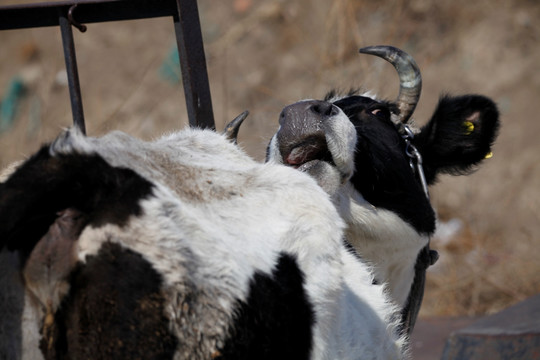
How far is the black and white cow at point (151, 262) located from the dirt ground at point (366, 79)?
6090mm

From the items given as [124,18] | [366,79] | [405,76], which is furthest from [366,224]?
[366,79]

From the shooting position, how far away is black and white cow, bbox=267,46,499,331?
2.68 m

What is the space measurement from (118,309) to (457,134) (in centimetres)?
268

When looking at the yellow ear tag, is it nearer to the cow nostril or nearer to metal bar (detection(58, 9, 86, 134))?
the cow nostril

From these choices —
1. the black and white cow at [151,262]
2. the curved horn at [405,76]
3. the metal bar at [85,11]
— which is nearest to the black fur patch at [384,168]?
the curved horn at [405,76]

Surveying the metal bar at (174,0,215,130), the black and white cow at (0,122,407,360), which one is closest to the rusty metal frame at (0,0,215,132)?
the metal bar at (174,0,215,130)

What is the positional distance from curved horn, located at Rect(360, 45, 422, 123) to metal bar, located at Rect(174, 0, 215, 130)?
92 centimetres

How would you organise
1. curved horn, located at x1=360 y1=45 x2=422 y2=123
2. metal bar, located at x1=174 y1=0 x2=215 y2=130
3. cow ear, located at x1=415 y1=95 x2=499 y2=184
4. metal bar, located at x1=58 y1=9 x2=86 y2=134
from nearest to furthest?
metal bar, located at x1=58 y1=9 x2=86 y2=134 → metal bar, located at x1=174 y1=0 x2=215 y2=130 → curved horn, located at x1=360 y1=45 x2=422 y2=123 → cow ear, located at x1=415 y1=95 x2=499 y2=184

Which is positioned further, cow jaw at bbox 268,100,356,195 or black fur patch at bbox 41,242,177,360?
cow jaw at bbox 268,100,356,195

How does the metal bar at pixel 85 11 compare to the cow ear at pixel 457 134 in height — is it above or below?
above

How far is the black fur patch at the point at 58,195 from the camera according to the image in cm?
129

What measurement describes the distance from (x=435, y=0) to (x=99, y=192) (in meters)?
11.7

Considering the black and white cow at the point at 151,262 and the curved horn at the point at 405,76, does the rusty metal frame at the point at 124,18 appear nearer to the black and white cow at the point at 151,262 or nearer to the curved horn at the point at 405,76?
the curved horn at the point at 405,76


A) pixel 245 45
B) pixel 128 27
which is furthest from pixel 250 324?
pixel 128 27
